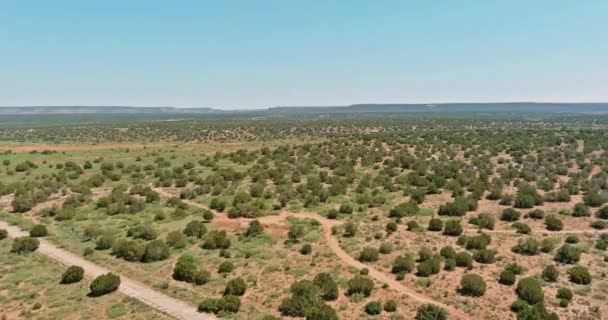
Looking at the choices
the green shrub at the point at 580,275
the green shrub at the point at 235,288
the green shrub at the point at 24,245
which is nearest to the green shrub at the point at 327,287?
the green shrub at the point at 235,288

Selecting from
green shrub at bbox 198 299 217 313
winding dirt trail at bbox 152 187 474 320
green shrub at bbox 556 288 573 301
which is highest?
green shrub at bbox 556 288 573 301

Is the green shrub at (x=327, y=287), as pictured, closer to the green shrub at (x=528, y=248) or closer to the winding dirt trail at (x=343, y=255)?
the winding dirt trail at (x=343, y=255)

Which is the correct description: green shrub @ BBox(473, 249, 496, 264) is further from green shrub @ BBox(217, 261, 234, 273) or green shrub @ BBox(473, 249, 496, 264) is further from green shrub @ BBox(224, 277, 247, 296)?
green shrub @ BBox(217, 261, 234, 273)

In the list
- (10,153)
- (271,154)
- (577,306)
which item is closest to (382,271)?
(577,306)

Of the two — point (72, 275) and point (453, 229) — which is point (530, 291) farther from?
point (72, 275)

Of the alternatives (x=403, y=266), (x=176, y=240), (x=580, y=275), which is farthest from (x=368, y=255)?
(x=176, y=240)

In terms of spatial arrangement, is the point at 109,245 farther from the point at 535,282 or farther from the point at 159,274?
the point at 535,282

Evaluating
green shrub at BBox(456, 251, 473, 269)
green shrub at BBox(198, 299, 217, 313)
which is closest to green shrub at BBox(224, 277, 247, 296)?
green shrub at BBox(198, 299, 217, 313)
